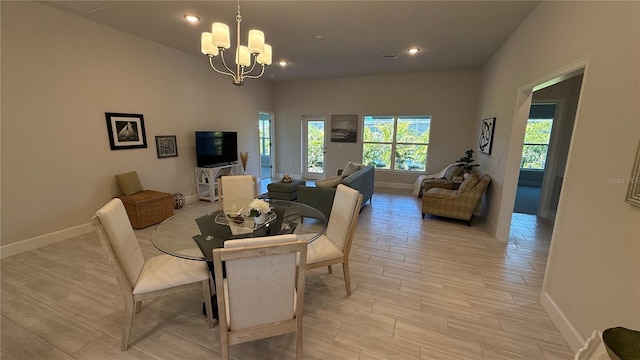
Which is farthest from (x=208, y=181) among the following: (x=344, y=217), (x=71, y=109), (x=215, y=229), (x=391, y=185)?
(x=391, y=185)

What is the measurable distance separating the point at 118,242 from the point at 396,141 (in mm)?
6410

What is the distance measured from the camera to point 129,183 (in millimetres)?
3947

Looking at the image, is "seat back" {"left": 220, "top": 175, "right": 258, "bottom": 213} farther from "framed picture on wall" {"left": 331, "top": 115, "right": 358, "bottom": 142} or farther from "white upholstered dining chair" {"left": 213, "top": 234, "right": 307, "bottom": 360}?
"framed picture on wall" {"left": 331, "top": 115, "right": 358, "bottom": 142}

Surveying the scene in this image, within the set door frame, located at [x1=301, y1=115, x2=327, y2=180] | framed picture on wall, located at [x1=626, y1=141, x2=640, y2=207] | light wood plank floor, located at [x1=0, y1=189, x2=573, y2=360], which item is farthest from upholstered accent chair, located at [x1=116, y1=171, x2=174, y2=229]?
framed picture on wall, located at [x1=626, y1=141, x2=640, y2=207]

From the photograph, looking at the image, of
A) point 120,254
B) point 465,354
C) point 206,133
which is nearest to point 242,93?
point 206,133

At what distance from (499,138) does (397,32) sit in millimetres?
2229

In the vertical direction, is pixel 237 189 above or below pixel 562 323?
above

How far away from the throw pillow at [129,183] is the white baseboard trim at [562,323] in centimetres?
524

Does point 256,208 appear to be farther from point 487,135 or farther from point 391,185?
point 391,185

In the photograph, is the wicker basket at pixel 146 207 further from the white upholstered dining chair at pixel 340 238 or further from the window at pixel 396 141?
the window at pixel 396 141

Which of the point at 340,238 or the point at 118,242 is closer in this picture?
the point at 118,242

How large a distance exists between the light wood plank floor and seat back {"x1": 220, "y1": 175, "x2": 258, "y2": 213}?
3.57ft

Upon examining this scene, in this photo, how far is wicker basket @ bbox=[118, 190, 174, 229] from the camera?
12.2 ft

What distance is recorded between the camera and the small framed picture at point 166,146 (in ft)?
14.9
